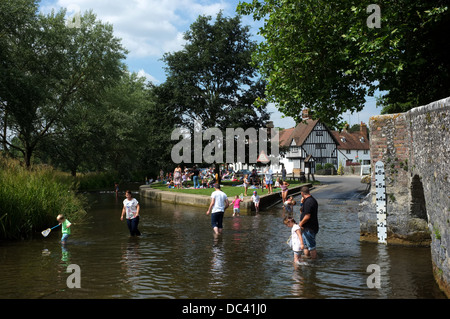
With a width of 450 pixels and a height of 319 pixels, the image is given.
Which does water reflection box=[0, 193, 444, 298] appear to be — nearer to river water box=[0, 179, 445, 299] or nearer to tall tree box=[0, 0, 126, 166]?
river water box=[0, 179, 445, 299]

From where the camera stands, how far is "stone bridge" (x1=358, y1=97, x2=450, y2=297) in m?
6.92

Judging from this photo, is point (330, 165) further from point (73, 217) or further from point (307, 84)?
point (73, 217)

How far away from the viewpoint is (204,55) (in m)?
35.3

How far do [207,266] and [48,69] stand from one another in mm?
24261

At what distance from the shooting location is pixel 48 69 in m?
28.0

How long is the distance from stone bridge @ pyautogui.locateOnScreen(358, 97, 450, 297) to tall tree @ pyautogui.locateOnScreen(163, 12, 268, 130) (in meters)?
24.4

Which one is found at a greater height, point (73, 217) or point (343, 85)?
point (343, 85)

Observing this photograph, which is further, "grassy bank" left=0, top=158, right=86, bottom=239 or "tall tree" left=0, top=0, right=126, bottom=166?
"tall tree" left=0, top=0, right=126, bottom=166

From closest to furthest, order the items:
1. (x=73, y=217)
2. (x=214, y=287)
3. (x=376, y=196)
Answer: (x=214, y=287), (x=376, y=196), (x=73, y=217)

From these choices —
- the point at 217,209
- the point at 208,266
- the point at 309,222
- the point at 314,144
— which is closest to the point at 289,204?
the point at 217,209

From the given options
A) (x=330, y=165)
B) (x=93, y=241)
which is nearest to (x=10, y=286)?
(x=93, y=241)

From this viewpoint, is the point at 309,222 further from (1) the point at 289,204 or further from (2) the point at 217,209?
(1) the point at 289,204

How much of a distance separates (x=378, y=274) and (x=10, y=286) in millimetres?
6687

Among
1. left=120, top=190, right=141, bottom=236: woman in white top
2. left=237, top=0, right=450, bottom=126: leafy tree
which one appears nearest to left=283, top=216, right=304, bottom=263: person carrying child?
left=120, top=190, right=141, bottom=236: woman in white top
